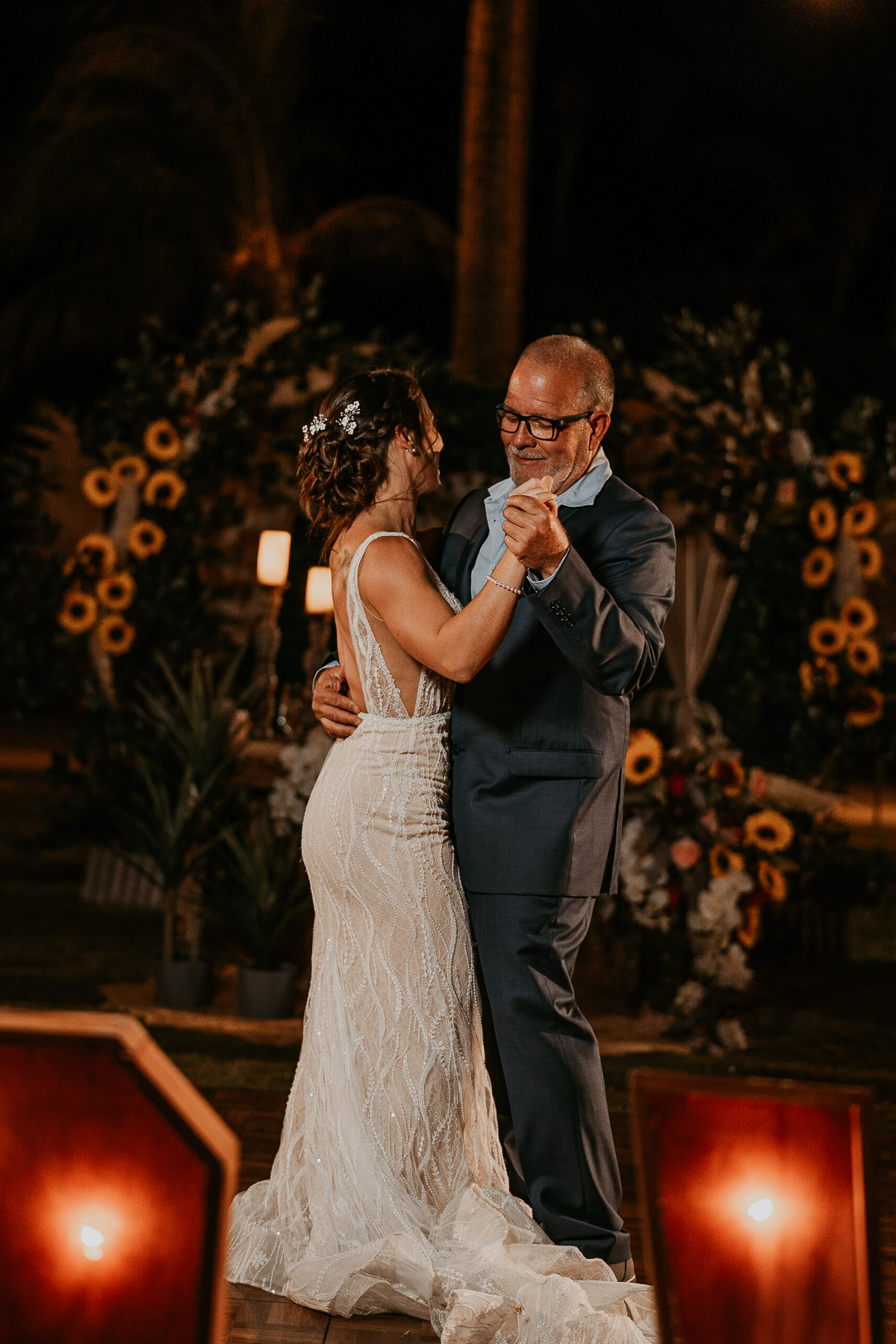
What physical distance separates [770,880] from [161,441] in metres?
3.28

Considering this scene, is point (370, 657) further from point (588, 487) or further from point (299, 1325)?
point (299, 1325)

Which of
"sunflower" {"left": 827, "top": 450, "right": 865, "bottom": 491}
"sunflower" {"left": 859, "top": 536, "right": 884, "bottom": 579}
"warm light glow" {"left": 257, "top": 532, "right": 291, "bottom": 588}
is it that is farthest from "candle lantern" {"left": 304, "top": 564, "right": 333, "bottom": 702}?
"sunflower" {"left": 859, "top": 536, "right": 884, "bottom": 579}

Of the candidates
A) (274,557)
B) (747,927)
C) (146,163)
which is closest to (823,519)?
(747,927)

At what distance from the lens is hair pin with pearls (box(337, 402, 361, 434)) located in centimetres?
302

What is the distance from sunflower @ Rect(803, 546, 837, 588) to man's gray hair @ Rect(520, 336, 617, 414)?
375 centimetres

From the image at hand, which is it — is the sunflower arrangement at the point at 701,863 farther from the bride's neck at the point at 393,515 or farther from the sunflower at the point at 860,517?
the bride's neck at the point at 393,515

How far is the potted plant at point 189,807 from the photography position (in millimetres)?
5668

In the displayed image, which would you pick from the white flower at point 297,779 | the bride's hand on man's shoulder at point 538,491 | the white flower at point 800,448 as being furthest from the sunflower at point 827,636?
the bride's hand on man's shoulder at point 538,491

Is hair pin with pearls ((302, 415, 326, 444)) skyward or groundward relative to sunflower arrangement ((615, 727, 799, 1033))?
skyward

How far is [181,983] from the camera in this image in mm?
5656

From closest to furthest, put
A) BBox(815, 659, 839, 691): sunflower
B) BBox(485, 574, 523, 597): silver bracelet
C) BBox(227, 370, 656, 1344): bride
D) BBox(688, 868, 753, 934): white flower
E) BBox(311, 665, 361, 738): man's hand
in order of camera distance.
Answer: BBox(485, 574, 523, 597): silver bracelet → BBox(227, 370, 656, 1344): bride → BBox(311, 665, 361, 738): man's hand → BBox(688, 868, 753, 934): white flower → BBox(815, 659, 839, 691): sunflower

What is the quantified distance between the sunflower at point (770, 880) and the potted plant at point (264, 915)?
1662 millimetres

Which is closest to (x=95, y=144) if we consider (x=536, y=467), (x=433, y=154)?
(x=433, y=154)

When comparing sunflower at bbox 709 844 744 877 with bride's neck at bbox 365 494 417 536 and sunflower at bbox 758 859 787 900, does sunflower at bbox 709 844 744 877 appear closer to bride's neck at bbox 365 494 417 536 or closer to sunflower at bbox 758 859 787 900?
sunflower at bbox 758 859 787 900
